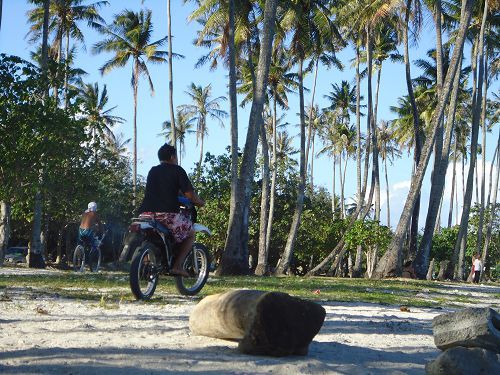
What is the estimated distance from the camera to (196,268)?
9359mm

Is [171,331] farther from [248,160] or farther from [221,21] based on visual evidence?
[221,21]

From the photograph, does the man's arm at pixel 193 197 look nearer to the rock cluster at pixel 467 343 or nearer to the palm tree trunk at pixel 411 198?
the rock cluster at pixel 467 343

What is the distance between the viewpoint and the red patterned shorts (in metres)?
8.43

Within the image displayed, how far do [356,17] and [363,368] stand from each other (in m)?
32.3

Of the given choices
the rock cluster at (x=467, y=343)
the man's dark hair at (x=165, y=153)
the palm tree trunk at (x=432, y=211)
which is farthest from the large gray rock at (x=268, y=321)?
the palm tree trunk at (x=432, y=211)

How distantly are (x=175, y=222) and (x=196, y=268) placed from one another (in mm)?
1050

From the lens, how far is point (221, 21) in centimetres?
2875

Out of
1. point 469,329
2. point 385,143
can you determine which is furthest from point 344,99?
point 469,329

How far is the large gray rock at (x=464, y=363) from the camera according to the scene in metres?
4.96

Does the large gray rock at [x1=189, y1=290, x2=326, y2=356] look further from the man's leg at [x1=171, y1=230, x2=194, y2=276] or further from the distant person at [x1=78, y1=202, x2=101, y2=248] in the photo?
the distant person at [x1=78, y1=202, x2=101, y2=248]

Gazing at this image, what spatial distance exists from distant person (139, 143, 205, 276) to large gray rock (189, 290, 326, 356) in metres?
2.85

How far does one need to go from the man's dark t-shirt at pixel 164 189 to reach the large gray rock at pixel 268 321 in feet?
9.39

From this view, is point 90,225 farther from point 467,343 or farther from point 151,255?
point 467,343

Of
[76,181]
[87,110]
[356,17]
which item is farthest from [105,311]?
[356,17]
